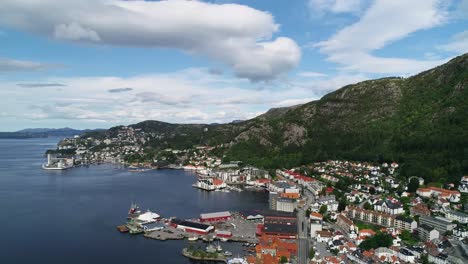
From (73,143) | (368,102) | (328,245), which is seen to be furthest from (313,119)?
(73,143)

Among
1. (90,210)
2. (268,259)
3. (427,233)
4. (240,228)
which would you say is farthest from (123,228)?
(427,233)

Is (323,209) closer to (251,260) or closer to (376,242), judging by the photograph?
(376,242)

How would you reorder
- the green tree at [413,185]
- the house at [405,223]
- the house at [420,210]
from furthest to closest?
1. the green tree at [413,185]
2. the house at [420,210]
3. the house at [405,223]

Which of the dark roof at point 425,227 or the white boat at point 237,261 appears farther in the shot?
the dark roof at point 425,227

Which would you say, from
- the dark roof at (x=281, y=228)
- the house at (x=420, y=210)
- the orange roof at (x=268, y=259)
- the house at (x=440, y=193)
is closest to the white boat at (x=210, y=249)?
the orange roof at (x=268, y=259)

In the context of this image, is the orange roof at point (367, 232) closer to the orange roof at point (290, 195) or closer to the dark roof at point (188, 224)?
the dark roof at point (188, 224)
